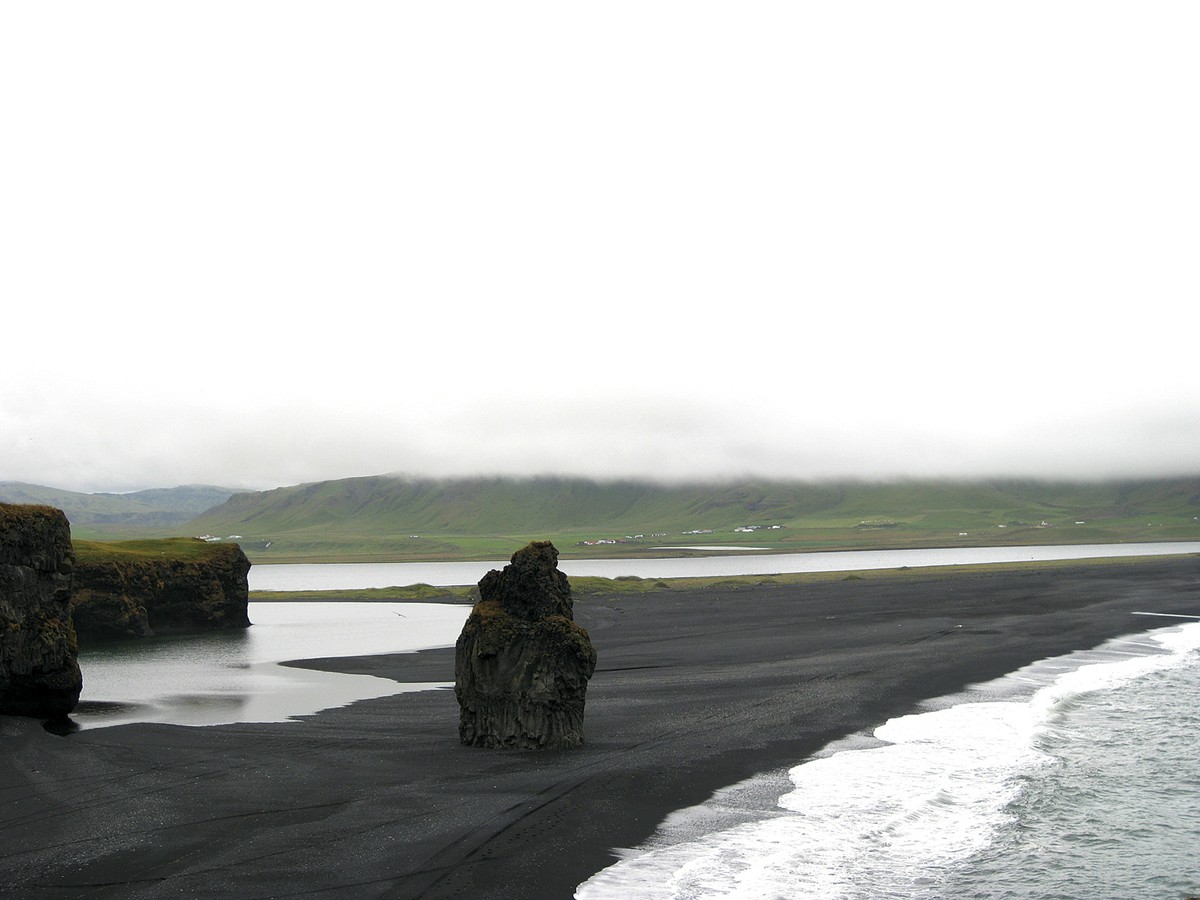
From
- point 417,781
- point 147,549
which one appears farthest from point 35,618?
point 147,549

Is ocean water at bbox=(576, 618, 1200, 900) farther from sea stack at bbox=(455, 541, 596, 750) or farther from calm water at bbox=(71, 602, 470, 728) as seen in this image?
calm water at bbox=(71, 602, 470, 728)

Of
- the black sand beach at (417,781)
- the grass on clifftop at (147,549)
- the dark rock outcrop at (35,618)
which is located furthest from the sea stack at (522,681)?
the grass on clifftop at (147,549)

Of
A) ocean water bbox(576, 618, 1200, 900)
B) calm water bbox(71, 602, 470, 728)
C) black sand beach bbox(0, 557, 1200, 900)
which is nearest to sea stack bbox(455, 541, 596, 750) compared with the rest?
black sand beach bbox(0, 557, 1200, 900)

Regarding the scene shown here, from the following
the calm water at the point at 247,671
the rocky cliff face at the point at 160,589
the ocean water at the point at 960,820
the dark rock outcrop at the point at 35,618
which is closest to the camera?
the ocean water at the point at 960,820

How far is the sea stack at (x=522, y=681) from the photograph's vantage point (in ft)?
76.0

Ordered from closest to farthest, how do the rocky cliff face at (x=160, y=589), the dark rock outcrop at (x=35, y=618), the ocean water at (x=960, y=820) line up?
the ocean water at (x=960, y=820) < the dark rock outcrop at (x=35, y=618) < the rocky cliff face at (x=160, y=589)

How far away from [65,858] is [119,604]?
2015 inches

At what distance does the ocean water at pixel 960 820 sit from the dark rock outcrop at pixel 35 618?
67.4 ft

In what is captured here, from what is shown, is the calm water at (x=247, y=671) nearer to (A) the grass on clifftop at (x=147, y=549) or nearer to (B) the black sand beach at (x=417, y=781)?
(B) the black sand beach at (x=417, y=781)

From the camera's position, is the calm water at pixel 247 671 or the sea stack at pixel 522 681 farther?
the calm water at pixel 247 671

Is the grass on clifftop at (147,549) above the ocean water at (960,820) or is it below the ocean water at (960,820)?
above

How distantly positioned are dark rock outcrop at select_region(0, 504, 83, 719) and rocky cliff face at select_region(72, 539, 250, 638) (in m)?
33.0

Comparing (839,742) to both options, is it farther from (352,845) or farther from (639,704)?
(352,845)

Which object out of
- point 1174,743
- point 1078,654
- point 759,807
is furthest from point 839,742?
point 1078,654
